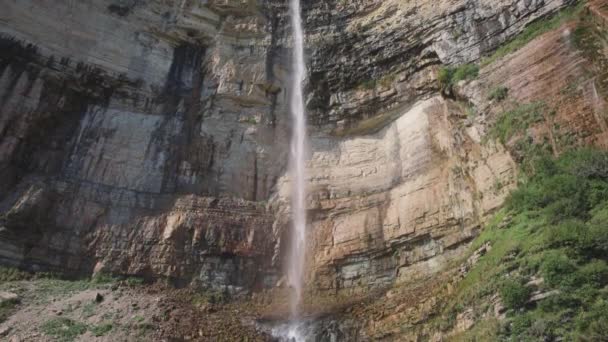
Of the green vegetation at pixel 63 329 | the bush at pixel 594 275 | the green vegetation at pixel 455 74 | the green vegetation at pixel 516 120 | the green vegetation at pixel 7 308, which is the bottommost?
the green vegetation at pixel 63 329

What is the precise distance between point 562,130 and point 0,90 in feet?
64.4

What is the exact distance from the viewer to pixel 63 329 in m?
15.0

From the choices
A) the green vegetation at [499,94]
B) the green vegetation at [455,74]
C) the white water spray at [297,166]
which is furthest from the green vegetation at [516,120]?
the white water spray at [297,166]

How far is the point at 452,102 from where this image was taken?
19.1 m

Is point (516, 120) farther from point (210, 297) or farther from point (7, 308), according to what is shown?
point (7, 308)

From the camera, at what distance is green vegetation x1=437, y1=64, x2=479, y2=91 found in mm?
18500

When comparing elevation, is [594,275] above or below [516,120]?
below

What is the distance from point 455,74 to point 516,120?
3.88 metres

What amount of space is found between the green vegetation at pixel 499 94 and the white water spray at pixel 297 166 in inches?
330

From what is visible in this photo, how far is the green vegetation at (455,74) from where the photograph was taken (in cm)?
1850

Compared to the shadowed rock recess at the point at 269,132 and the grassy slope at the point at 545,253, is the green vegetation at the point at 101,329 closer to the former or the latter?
the shadowed rock recess at the point at 269,132

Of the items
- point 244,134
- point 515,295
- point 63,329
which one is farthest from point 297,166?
point 515,295

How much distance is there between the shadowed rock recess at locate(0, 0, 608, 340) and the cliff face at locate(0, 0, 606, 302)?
0.23 ft

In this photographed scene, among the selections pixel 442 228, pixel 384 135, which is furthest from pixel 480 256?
pixel 384 135
